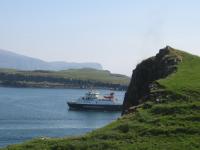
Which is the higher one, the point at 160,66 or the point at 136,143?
the point at 160,66

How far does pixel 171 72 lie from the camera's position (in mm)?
46219

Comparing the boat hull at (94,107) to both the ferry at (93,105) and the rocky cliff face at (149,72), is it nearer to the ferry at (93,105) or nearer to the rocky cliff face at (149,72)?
the ferry at (93,105)

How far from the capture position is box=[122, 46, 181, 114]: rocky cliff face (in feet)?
160

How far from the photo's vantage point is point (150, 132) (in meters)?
32.2

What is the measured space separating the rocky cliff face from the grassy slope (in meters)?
10.4

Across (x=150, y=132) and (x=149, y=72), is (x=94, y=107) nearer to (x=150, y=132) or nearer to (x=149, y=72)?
(x=149, y=72)

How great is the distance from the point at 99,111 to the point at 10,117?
3380 cm

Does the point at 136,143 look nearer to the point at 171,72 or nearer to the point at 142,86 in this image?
the point at 171,72

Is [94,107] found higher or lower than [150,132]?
lower

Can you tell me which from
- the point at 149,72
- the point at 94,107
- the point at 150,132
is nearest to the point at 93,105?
the point at 94,107

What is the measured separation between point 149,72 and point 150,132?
820 inches

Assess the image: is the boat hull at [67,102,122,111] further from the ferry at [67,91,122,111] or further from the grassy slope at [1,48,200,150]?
the grassy slope at [1,48,200,150]

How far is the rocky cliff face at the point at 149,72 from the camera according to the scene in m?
48.7

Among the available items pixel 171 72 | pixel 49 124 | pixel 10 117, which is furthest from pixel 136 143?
pixel 10 117
